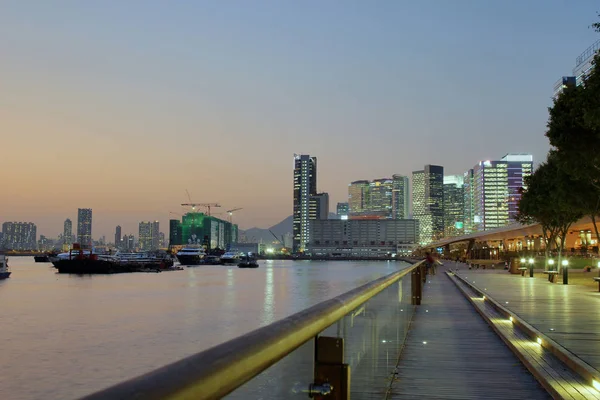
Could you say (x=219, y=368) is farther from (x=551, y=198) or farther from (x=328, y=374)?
(x=551, y=198)

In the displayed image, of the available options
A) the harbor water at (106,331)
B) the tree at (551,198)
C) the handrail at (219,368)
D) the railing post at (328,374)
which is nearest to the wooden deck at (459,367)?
the railing post at (328,374)

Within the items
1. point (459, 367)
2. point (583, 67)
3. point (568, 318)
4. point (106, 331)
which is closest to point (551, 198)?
point (568, 318)

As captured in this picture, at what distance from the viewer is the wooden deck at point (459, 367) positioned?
7879 mm

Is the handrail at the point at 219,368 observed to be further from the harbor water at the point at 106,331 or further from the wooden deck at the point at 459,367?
the harbor water at the point at 106,331

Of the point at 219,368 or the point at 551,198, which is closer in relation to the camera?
the point at 219,368

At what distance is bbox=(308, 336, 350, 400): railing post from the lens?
3.02 metres

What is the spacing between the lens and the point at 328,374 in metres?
3.10

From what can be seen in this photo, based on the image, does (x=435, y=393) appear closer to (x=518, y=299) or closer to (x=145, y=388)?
(x=145, y=388)

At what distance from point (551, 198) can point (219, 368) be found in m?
42.7

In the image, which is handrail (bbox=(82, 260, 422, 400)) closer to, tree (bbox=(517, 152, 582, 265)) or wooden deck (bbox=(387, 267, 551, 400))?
wooden deck (bbox=(387, 267, 551, 400))

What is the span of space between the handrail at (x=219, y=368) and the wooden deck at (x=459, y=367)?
5468mm

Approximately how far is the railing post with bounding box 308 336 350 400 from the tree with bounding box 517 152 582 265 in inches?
1381

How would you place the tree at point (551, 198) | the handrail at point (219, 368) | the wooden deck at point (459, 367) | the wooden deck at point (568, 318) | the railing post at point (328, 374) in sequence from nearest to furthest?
the handrail at point (219, 368) → the railing post at point (328, 374) → the wooden deck at point (459, 367) → the wooden deck at point (568, 318) → the tree at point (551, 198)

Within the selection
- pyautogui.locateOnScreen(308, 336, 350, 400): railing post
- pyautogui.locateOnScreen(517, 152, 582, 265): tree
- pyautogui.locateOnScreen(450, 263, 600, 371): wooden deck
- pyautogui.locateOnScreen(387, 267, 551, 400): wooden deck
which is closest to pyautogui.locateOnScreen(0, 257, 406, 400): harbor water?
pyautogui.locateOnScreen(387, 267, 551, 400): wooden deck
